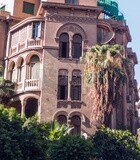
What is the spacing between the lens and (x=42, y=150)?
24859 millimetres

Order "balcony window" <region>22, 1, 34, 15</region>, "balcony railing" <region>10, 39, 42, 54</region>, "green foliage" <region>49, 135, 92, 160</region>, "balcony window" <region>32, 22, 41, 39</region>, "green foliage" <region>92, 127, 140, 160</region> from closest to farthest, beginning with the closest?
"green foliage" <region>49, 135, 92, 160</region> < "green foliage" <region>92, 127, 140, 160</region> < "balcony railing" <region>10, 39, 42, 54</region> < "balcony window" <region>32, 22, 41, 39</region> < "balcony window" <region>22, 1, 34, 15</region>

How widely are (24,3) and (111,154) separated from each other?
1959cm

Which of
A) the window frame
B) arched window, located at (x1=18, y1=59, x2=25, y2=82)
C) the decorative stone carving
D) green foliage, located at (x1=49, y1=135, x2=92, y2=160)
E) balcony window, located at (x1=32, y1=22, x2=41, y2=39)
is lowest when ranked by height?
green foliage, located at (x1=49, y1=135, x2=92, y2=160)

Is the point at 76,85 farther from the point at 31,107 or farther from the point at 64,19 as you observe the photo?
the point at 64,19

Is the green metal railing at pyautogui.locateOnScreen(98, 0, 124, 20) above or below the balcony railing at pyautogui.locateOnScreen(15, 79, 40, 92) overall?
above

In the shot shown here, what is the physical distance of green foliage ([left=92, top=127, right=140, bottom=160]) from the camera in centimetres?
2739

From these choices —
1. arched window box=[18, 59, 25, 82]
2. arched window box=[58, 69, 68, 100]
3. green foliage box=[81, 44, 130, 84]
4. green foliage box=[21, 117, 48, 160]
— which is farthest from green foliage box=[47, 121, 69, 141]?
arched window box=[18, 59, 25, 82]

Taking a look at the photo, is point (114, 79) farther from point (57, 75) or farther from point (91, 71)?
point (57, 75)

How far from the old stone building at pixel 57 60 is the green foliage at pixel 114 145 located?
5137 millimetres

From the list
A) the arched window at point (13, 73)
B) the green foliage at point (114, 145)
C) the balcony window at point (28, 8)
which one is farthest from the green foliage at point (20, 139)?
the balcony window at point (28, 8)

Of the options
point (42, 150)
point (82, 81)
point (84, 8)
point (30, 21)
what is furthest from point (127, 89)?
point (42, 150)

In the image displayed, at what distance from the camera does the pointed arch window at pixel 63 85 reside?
33.9 m

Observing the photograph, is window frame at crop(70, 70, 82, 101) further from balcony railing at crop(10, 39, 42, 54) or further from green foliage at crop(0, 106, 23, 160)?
green foliage at crop(0, 106, 23, 160)

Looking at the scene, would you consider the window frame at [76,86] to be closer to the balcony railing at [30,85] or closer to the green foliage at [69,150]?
the balcony railing at [30,85]
